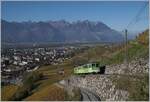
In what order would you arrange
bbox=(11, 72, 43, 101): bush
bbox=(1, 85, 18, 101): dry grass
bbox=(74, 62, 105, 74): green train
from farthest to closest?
1. bbox=(11, 72, 43, 101): bush
2. bbox=(1, 85, 18, 101): dry grass
3. bbox=(74, 62, 105, 74): green train

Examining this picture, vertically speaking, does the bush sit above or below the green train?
below

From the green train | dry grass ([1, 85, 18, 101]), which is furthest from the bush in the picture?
the green train

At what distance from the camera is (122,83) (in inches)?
1281

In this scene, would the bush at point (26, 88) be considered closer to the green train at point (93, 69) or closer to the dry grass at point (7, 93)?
the dry grass at point (7, 93)

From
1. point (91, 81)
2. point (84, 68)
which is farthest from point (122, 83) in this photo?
point (84, 68)

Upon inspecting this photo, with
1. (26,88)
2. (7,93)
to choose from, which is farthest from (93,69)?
(7,93)

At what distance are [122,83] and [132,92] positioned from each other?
3462 mm

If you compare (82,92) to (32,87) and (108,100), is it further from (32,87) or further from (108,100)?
(32,87)

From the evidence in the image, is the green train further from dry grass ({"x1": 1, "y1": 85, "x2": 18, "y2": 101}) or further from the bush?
dry grass ({"x1": 1, "y1": 85, "x2": 18, "y2": 101})

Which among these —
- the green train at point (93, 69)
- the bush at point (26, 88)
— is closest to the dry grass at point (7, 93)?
the bush at point (26, 88)

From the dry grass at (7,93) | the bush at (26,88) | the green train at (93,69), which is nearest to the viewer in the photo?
the green train at (93,69)

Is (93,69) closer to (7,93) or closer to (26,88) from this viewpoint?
(26,88)

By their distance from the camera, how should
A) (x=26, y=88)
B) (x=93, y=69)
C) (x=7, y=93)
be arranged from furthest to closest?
1. (x=7, y=93)
2. (x=26, y=88)
3. (x=93, y=69)

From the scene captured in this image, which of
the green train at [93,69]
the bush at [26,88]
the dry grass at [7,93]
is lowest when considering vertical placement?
the dry grass at [7,93]
